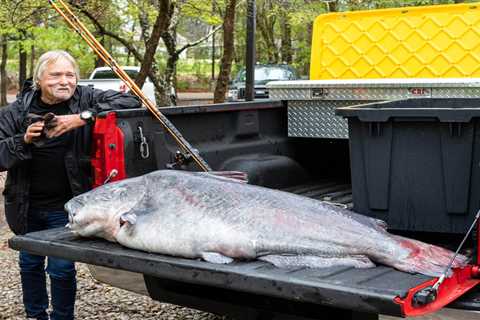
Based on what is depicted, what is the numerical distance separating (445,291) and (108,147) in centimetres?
200

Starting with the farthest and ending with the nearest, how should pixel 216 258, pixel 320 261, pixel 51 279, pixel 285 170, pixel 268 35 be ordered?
pixel 268 35 < pixel 285 170 < pixel 51 279 < pixel 216 258 < pixel 320 261

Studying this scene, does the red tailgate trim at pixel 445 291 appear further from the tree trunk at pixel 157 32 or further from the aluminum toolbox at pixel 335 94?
the tree trunk at pixel 157 32

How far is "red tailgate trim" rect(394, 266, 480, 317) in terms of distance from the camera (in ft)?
8.73

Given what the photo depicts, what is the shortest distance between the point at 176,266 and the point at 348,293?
79 centimetres

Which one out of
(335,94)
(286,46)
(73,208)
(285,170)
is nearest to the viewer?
(73,208)

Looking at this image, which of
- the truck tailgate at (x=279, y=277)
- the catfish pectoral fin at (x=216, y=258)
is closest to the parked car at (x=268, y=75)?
the truck tailgate at (x=279, y=277)

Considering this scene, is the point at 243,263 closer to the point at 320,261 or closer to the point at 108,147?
the point at 320,261

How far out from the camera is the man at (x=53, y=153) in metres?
4.47

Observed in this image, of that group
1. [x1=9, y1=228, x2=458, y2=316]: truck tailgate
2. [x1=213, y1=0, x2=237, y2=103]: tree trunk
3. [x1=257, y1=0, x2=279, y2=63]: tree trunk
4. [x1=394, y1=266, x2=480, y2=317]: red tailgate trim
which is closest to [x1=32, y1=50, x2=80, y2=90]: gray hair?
[x1=9, y1=228, x2=458, y2=316]: truck tailgate

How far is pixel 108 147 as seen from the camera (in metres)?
4.17

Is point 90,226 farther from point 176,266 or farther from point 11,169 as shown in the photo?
point 11,169

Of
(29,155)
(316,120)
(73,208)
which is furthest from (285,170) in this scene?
(73,208)

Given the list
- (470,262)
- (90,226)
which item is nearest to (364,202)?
(470,262)

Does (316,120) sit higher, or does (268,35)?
(268,35)
